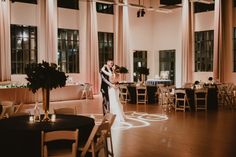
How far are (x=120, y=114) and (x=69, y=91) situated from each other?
6.45 metres

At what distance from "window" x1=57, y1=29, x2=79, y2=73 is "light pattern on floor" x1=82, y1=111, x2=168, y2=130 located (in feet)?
23.0

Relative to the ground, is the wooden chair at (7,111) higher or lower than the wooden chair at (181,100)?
higher

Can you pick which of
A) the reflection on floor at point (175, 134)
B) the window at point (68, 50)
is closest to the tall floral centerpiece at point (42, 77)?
the reflection on floor at point (175, 134)

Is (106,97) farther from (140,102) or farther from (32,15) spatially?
(32,15)

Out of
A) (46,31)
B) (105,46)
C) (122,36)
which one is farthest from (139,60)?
(46,31)

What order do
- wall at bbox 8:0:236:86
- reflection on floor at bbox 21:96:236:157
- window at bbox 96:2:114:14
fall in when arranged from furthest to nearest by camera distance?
window at bbox 96:2:114:14
wall at bbox 8:0:236:86
reflection on floor at bbox 21:96:236:157

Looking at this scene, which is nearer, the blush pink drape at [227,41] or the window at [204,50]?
the blush pink drape at [227,41]

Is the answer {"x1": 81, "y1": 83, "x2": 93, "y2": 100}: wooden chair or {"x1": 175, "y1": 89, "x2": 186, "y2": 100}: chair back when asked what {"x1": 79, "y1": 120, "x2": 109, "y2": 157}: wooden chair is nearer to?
{"x1": 175, "y1": 89, "x2": 186, "y2": 100}: chair back

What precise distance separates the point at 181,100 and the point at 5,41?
8.15 meters

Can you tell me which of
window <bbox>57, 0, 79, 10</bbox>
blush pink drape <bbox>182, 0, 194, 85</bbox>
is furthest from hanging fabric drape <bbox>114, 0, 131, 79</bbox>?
blush pink drape <bbox>182, 0, 194, 85</bbox>

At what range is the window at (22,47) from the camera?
15505 mm

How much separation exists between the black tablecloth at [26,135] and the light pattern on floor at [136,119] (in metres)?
3.97

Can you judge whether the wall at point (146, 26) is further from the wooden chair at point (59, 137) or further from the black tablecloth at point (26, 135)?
the wooden chair at point (59, 137)

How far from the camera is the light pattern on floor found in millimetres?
8692
